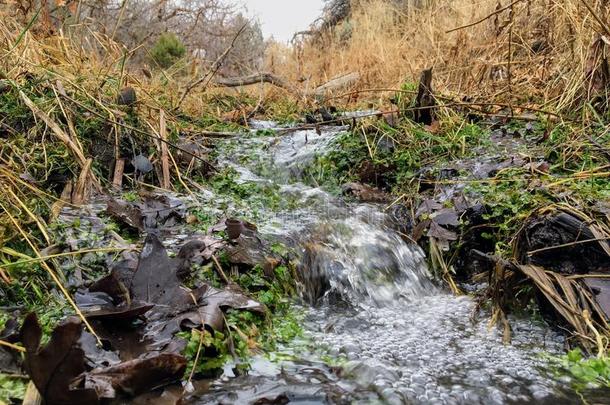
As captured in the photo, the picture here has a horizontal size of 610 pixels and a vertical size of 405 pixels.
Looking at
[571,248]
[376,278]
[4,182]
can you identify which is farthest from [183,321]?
[571,248]

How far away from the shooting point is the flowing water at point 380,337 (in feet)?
4.29

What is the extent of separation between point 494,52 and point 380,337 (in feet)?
12.6

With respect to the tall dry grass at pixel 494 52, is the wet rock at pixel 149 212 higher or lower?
lower

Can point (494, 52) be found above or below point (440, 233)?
above

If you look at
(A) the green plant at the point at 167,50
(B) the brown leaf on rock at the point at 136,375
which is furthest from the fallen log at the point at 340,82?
(B) the brown leaf on rock at the point at 136,375

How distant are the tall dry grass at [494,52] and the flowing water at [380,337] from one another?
1.70 m

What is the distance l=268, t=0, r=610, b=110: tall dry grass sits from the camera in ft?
11.4

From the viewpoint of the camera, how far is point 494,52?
15.2 ft

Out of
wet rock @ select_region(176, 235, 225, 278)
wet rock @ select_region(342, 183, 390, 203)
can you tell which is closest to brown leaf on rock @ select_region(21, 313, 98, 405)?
wet rock @ select_region(176, 235, 225, 278)

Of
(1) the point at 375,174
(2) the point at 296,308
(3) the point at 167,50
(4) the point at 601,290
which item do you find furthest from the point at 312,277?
(3) the point at 167,50

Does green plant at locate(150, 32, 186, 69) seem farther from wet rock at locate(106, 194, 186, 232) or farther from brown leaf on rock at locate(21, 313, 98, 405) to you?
brown leaf on rock at locate(21, 313, 98, 405)

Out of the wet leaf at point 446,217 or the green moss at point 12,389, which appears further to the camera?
the wet leaf at point 446,217

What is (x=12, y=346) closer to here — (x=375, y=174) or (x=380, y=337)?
(x=380, y=337)

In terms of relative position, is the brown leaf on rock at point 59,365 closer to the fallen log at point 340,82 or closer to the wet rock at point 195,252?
the wet rock at point 195,252
